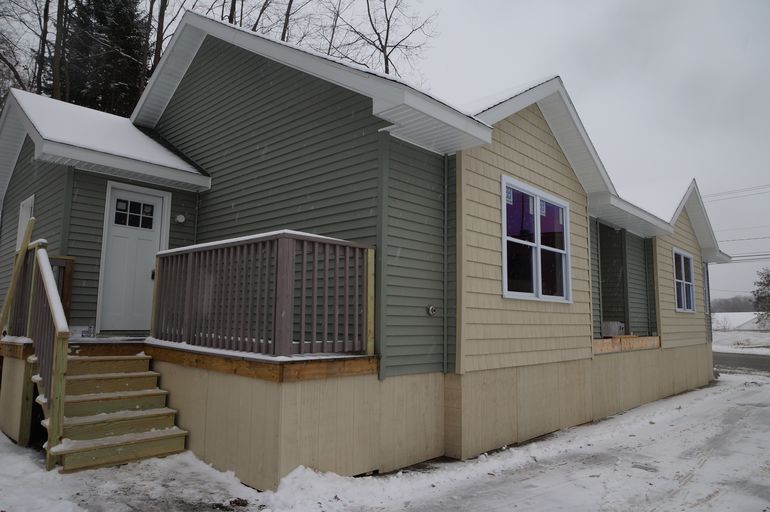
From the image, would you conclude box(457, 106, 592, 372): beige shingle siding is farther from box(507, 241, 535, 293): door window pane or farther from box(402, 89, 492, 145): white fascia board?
box(402, 89, 492, 145): white fascia board

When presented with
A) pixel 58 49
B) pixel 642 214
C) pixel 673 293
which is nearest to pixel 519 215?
pixel 642 214

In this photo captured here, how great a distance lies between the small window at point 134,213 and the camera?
7695 mm

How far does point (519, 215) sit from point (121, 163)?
5530 millimetres

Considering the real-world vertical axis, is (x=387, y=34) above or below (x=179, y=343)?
above

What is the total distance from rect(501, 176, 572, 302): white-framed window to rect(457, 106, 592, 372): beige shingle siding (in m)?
0.14

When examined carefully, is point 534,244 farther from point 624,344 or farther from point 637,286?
point 637,286

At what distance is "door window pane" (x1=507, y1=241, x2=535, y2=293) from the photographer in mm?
6828

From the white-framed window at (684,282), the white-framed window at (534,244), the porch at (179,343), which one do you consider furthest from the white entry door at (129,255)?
the white-framed window at (684,282)

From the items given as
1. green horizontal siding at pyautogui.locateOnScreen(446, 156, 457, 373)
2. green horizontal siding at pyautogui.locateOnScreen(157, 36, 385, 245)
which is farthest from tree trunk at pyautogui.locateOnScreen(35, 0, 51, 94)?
green horizontal siding at pyautogui.locateOnScreen(446, 156, 457, 373)

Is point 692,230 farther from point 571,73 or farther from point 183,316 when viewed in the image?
point 571,73

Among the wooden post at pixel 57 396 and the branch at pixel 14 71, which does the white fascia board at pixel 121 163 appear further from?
the branch at pixel 14 71

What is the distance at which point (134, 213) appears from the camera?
7.87 meters

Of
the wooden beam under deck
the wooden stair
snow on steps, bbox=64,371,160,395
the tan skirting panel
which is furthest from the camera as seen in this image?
the wooden beam under deck

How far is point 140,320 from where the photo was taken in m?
7.70
